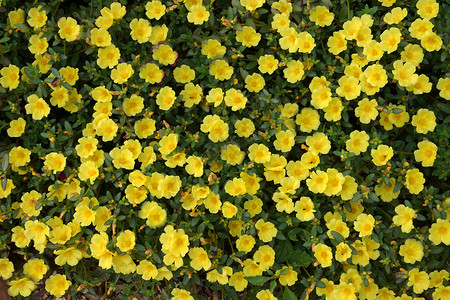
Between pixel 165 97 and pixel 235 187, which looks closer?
pixel 235 187

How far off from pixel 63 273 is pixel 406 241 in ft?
6.66

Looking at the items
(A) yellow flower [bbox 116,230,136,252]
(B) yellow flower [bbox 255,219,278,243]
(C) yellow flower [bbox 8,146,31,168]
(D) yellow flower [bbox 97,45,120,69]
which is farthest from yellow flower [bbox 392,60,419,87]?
(C) yellow flower [bbox 8,146,31,168]

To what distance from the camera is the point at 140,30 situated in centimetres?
279

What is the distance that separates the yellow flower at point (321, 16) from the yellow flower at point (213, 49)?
0.57 m

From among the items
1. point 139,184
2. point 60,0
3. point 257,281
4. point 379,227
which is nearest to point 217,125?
point 139,184

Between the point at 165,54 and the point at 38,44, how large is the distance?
0.77m

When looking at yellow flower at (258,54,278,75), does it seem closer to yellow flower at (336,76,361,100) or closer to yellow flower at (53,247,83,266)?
yellow flower at (336,76,361,100)

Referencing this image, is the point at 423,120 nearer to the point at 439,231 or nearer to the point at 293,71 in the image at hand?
the point at 439,231

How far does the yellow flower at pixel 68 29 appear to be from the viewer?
2732 millimetres

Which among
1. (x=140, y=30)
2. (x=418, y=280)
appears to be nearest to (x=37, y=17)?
(x=140, y=30)

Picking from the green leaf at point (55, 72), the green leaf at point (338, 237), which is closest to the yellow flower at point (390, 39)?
the green leaf at point (338, 237)

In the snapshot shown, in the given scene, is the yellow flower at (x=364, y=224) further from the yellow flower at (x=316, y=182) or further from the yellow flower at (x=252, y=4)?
the yellow flower at (x=252, y=4)

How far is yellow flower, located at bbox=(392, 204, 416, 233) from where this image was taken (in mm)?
2500

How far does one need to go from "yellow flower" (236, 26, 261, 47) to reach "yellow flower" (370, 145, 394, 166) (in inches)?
37.3
